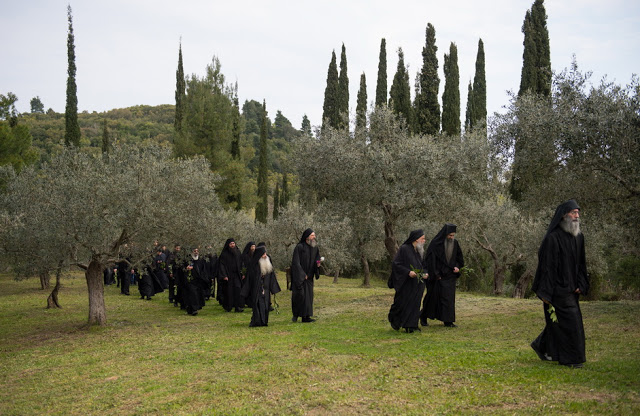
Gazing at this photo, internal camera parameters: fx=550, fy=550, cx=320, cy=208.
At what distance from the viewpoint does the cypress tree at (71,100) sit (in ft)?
116

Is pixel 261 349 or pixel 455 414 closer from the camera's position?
pixel 455 414

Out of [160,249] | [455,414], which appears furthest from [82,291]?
[455,414]

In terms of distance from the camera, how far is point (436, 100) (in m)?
32.6

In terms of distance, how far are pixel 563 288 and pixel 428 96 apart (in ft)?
83.4

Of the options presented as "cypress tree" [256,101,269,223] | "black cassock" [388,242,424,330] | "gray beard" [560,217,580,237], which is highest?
"cypress tree" [256,101,269,223]

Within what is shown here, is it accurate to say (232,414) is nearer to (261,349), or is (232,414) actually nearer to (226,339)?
(261,349)

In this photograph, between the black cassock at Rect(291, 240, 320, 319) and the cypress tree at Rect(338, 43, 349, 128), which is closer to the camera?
the black cassock at Rect(291, 240, 320, 319)

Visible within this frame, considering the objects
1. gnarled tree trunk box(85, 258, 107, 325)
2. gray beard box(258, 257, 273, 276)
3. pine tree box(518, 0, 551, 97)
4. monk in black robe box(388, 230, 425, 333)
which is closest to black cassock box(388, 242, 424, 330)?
monk in black robe box(388, 230, 425, 333)

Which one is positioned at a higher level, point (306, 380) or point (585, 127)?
point (585, 127)

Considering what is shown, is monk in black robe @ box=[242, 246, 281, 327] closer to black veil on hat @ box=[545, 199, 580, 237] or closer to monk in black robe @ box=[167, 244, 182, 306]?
monk in black robe @ box=[167, 244, 182, 306]

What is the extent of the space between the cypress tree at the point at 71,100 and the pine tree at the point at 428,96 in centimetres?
2149

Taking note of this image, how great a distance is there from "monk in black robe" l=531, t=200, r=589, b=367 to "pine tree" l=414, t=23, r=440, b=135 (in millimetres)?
22748

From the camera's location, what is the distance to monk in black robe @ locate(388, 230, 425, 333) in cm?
1285

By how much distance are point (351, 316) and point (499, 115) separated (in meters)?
7.62
